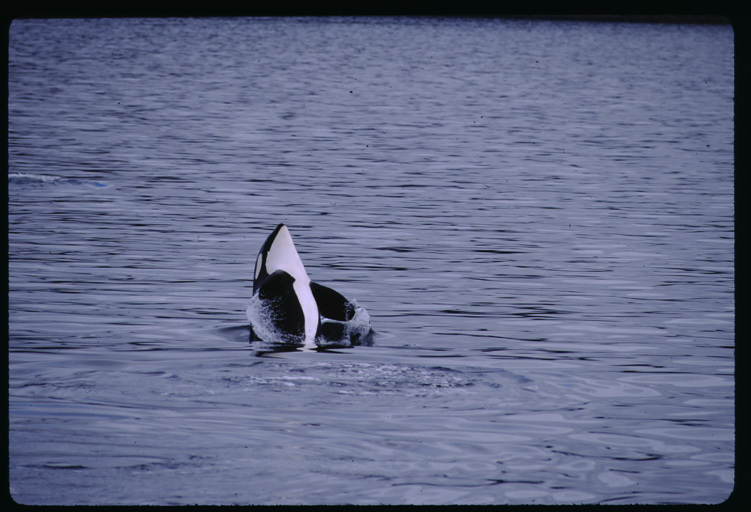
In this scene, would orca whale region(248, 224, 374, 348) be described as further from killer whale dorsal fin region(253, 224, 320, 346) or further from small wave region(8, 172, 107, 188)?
small wave region(8, 172, 107, 188)

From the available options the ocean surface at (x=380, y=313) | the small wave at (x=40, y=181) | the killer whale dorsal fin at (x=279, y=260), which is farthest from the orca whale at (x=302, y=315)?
the small wave at (x=40, y=181)

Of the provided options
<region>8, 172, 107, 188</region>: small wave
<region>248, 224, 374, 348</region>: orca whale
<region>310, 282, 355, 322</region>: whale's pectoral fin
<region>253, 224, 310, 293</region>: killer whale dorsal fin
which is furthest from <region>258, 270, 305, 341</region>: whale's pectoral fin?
<region>8, 172, 107, 188</region>: small wave

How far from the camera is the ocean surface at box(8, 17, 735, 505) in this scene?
29.9ft

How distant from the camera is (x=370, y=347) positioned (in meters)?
13.3

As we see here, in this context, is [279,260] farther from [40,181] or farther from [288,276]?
[40,181]

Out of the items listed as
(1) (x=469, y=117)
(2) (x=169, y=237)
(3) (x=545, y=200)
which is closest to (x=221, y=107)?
(1) (x=469, y=117)

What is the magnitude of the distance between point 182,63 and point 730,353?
7140cm

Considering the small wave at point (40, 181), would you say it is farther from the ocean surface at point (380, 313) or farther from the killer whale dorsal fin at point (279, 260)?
the killer whale dorsal fin at point (279, 260)

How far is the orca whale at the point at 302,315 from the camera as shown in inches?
537

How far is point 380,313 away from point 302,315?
158cm

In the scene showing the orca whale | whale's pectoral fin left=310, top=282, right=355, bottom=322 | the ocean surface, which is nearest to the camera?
the ocean surface

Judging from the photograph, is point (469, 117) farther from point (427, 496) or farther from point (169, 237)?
point (427, 496)

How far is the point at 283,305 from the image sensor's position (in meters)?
14.0

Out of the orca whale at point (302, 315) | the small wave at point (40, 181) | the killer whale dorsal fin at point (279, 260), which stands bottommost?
the small wave at point (40, 181)
